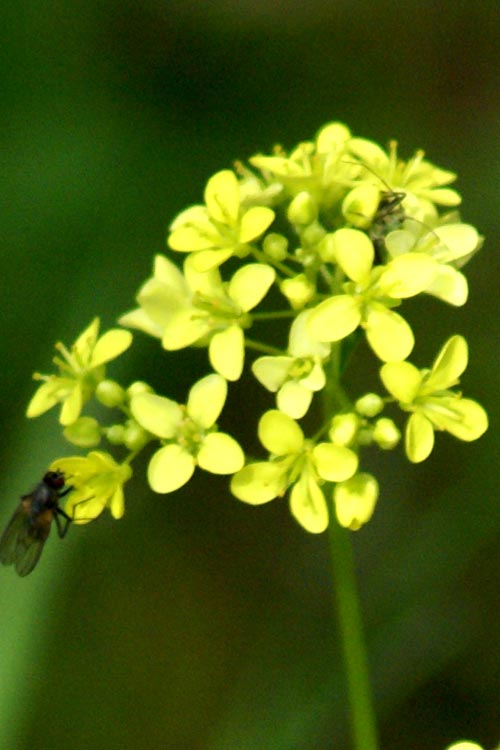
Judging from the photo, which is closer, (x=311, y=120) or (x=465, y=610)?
(x=465, y=610)

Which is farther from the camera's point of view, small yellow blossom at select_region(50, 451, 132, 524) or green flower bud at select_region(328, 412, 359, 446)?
small yellow blossom at select_region(50, 451, 132, 524)

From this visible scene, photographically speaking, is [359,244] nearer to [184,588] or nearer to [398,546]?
[398,546]

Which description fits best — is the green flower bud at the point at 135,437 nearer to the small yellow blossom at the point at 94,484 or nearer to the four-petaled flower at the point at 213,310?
the small yellow blossom at the point at 94,484

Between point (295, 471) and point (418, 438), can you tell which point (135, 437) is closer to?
point (295, 471)

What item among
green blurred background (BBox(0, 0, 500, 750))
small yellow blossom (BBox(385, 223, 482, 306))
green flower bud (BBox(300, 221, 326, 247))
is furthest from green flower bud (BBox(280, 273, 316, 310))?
green blurred background (BBox(0, 0, 500, 750))

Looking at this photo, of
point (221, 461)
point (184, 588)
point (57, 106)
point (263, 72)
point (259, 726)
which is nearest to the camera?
point (221, 461)

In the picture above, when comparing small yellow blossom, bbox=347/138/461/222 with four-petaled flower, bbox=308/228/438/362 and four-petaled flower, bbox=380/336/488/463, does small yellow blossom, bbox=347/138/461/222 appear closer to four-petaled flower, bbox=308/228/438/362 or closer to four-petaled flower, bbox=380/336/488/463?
four-petaled flower, bbox=308/228/438/362

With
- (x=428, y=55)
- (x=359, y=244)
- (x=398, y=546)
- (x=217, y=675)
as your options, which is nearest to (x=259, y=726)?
(x=217, y=675)
